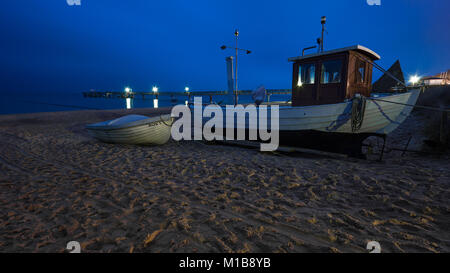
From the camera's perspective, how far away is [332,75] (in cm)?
744

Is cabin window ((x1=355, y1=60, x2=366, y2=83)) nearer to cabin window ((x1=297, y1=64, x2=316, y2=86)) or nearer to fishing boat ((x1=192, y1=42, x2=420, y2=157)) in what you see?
fishing boat ((x1=192, y1=42, x2=420, y2=157))

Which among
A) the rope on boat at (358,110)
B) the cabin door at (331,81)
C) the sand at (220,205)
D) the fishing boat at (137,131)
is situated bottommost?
the sand at (220,205)

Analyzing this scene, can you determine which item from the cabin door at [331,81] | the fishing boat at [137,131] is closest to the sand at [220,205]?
the fishing boat at [137,131]

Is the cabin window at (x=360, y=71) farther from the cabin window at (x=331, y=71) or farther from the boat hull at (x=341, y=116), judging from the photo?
the boat hull at (x=341, y=116)

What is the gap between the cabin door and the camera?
721 cm

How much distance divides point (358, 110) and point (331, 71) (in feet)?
6.16

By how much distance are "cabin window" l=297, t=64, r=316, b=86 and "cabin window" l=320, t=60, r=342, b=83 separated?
0.37 metres

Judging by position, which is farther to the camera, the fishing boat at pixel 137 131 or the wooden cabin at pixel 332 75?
the fishing boat at pixel 137 131

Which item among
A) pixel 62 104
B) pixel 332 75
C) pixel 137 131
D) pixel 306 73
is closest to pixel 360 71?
pixel 332 75

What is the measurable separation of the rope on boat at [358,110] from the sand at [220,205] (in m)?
1.30

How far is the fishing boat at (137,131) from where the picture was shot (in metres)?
7.51

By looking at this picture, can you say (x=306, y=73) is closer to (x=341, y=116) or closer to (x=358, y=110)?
(x=341, y=116)
